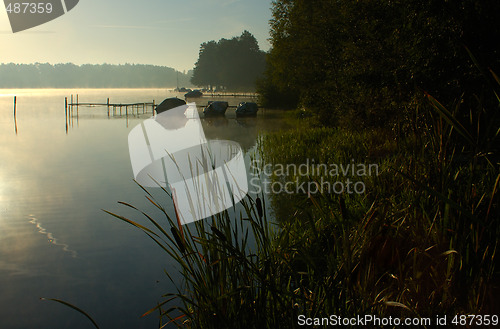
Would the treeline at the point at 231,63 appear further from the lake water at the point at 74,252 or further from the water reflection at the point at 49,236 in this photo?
the water reflection at the point at 49,236

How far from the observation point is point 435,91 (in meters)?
9.89

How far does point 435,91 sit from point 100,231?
8410 millimetres

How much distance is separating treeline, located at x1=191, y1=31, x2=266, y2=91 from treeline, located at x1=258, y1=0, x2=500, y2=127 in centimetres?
9612

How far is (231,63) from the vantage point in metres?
126

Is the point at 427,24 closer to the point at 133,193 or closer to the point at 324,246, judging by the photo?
the point at 324,246

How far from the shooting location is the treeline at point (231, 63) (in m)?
121
